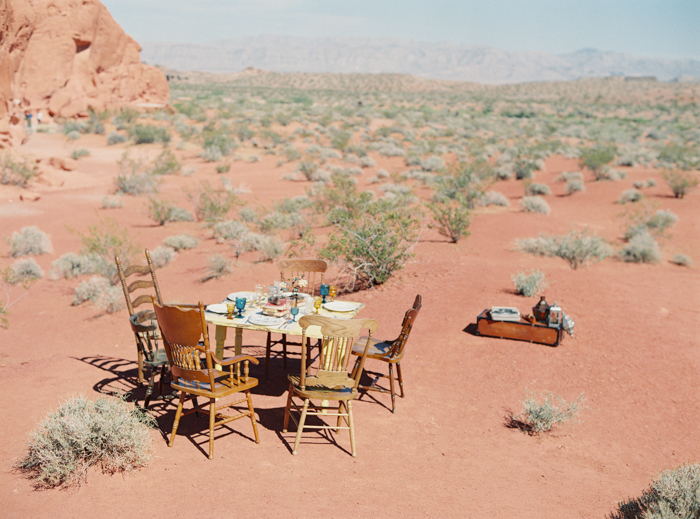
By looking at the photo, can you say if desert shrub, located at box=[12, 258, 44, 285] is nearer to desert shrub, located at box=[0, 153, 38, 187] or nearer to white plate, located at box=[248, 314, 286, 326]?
white plate, located at box=[248, 314, 286, 326]

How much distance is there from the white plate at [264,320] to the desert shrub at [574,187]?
56.9 feet

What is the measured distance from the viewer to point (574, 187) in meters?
20.0

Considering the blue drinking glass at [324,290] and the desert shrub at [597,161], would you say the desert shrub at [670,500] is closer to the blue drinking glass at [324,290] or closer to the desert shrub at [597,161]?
the blue drinking glass at [324,290]

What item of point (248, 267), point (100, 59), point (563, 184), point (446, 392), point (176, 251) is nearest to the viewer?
point (446, 392)

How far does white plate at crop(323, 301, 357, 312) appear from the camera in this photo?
5.64 meters

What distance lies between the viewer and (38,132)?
25438mm

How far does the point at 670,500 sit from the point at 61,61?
29.8 meters

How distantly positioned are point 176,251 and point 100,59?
72.0ft

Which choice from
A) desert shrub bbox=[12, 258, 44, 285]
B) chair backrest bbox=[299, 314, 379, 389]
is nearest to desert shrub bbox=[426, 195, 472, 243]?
chair backrest bbox=[299, 314, 379, 389]

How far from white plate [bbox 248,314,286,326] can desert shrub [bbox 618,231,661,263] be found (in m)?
10.1

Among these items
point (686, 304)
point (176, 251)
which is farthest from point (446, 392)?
point (176, 251)

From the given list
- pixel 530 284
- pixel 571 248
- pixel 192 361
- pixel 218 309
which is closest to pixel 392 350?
pixel 218 309

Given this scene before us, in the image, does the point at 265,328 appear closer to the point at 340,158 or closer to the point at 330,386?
the point at 330,386

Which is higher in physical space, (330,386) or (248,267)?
(330,386)
